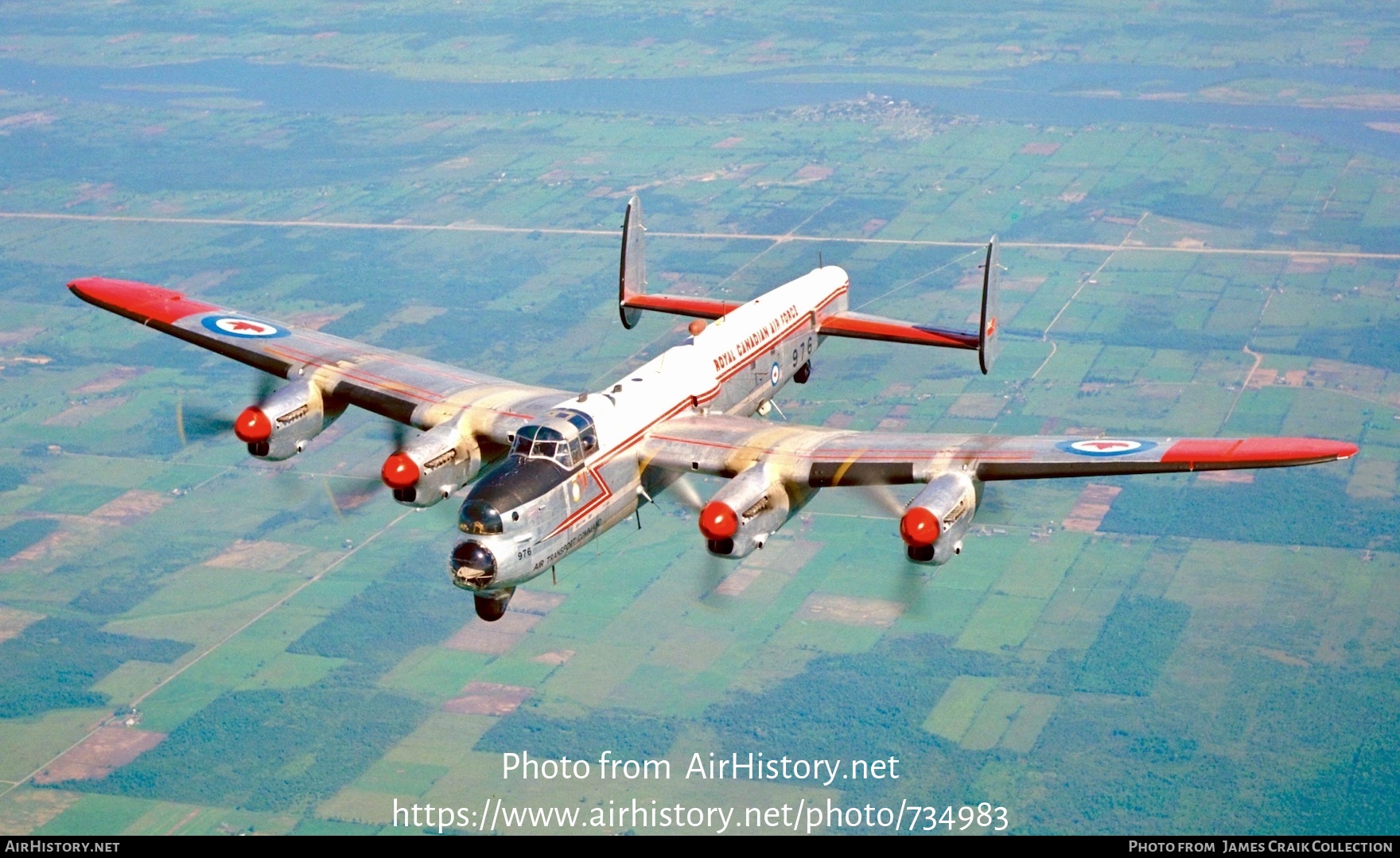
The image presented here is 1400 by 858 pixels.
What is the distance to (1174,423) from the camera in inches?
6590

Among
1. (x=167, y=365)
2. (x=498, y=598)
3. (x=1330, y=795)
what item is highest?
(x=498, y=598)

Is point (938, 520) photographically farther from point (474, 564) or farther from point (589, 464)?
point (474, 564)

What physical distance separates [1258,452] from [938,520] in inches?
391

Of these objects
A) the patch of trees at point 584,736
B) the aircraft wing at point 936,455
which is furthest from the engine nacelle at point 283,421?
the patch of trees at point 584,736

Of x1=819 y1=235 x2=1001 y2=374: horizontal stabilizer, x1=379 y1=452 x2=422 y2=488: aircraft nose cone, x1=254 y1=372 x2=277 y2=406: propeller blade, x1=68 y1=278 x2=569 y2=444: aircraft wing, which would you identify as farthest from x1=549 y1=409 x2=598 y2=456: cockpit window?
x1=819 y1=235 x2=1001 y2=374: horizontal stabilizer

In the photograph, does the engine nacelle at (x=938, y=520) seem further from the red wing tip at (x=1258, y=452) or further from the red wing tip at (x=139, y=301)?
the red wing tip at (x=139, y=301)

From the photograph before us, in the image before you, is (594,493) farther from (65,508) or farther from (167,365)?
(167,365)

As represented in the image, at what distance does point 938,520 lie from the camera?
52.7 meters

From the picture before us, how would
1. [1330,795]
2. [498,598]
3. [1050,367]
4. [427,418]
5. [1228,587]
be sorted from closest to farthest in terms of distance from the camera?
[498,598] → [427,418] → [1330,795] → [1228,587] → [1050,367]

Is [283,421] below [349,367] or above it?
below

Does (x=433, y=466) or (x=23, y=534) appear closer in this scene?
(x=433, y=466)

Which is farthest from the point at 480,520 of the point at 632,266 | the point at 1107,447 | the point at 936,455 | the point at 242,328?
the point at 632,266
